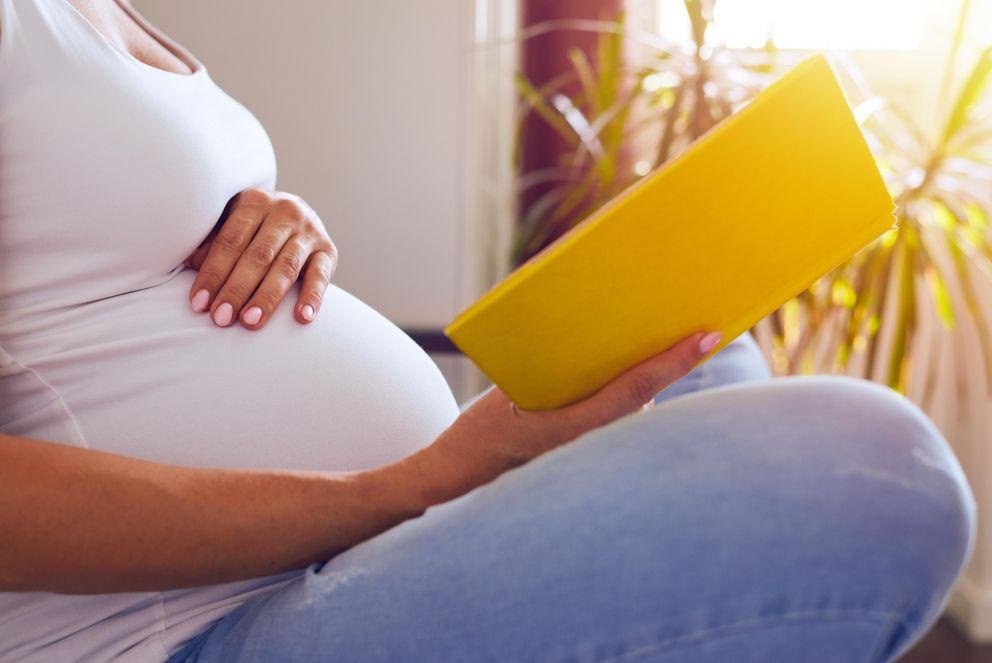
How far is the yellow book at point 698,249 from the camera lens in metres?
0.58

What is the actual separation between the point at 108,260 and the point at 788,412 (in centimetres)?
54

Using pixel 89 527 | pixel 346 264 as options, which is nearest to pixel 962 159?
pixel 346 264

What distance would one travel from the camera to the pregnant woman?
0.52 m

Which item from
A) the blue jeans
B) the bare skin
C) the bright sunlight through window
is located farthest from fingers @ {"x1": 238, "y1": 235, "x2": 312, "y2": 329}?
the bright sunlight through window

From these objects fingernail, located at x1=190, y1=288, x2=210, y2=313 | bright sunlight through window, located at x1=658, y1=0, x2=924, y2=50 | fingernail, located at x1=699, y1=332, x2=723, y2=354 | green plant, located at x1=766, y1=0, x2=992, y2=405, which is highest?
fingernail, located at x1=699, y1=332, x2=723, y2=354

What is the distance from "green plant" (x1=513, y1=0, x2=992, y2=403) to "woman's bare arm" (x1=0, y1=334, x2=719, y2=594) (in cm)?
125

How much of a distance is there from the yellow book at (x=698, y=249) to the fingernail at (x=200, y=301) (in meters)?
0.32

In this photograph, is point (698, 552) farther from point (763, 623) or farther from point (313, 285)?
point (313, 285)

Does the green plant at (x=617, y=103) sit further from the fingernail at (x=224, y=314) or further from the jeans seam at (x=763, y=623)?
the jeans seam at (x=763, y=623)

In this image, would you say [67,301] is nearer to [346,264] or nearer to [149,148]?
[149,148]

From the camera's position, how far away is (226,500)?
2.07ft

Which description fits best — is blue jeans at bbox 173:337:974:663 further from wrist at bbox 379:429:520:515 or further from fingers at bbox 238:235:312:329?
fingers at bbox 238:235:312:329

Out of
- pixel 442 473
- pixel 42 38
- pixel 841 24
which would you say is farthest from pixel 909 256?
pixel 42 38

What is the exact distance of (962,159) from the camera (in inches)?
77.8
